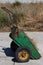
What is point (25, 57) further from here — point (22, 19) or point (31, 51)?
point (22, 19)

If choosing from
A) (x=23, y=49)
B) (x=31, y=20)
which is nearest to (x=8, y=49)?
(x=23, y=49)

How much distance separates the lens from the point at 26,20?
11.2 meters

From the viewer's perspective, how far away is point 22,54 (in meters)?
7.27

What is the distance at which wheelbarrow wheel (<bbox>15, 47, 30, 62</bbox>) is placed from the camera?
7.18 metres

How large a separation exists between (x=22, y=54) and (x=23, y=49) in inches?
5.6

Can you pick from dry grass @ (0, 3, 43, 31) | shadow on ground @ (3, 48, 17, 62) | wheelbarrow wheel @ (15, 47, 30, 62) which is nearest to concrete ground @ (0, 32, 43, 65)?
shadow on ground @ (3, 48, 17, 62)

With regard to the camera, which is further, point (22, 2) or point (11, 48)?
point (22, 2)

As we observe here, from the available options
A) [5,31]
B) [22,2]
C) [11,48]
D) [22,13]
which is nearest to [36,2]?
[22,2]

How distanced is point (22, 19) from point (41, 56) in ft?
12.2

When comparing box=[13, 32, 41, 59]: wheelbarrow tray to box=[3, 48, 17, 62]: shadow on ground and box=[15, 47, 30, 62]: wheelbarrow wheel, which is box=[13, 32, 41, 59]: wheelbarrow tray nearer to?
box=[15, 47, 30, 62]: wheelbarrow wheel

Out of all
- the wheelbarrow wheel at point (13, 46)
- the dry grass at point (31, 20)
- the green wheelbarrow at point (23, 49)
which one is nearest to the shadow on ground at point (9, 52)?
the wheelbarrow wheel at point (13, 46)

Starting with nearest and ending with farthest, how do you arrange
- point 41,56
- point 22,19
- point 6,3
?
point 41,56 < point 22,19 < point 6,3

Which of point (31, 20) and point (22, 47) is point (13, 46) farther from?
point (31, 20)

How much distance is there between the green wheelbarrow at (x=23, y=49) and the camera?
719 cm
